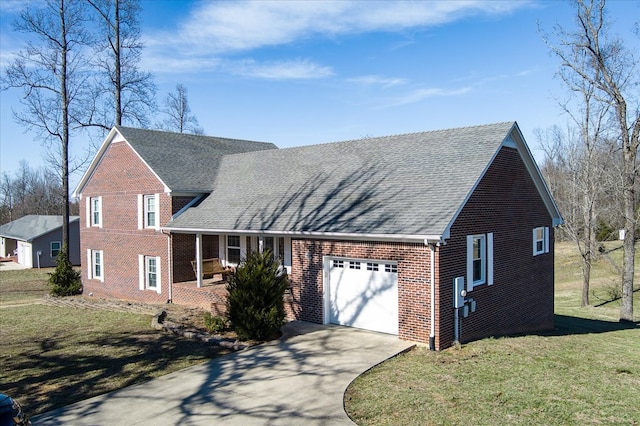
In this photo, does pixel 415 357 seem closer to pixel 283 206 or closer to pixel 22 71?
pixel 283 206

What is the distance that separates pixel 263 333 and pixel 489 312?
6.47 m

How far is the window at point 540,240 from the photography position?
17.4 metres

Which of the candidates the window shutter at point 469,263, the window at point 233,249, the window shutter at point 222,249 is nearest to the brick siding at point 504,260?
the window shutter at point 469,263

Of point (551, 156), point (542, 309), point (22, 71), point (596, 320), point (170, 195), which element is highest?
point (22, 71)

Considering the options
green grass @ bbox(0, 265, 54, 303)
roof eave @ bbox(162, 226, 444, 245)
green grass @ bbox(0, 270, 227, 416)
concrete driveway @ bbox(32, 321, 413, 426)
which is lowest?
green grass @ bbox(0, 265, 54, 303)

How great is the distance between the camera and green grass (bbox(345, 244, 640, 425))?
798cm

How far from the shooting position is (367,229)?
13.2 m

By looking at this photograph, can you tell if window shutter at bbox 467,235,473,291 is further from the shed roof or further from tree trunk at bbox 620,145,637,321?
tree trunk at bbox 620,145,637,321

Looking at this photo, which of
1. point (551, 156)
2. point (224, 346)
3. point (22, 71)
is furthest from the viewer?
point (551, 156)

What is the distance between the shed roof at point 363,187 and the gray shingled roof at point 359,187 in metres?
0.03

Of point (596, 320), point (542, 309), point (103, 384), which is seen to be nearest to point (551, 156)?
point (596, 320)

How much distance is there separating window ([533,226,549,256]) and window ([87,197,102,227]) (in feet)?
63.6

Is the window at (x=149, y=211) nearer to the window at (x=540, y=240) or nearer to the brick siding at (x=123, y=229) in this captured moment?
the brick siding at (x=123, y=229)

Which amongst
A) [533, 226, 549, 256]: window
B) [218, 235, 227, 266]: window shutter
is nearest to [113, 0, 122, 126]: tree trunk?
[218, 235, 227, 266]: window shutter
